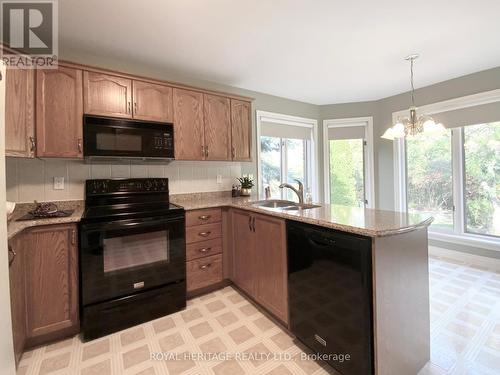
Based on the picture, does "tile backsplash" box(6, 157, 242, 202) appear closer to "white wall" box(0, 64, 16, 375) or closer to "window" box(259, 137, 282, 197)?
"window" box(259, 137, 282, 197)

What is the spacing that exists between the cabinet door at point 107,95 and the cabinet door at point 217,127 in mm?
782

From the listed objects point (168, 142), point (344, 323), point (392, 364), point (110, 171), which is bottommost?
point (392, 364)

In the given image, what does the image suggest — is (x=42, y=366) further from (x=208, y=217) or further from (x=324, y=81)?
(x=324, y=81)

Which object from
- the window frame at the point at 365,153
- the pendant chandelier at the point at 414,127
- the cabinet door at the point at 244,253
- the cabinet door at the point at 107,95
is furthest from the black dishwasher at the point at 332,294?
the window frame at the point at 365,153

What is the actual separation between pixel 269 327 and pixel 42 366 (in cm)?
153

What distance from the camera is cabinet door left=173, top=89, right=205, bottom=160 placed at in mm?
2451

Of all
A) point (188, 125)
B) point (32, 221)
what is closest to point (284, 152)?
point (188, 125)

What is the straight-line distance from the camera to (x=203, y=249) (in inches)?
92.8

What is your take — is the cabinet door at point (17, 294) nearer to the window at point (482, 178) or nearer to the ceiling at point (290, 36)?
the ceiling at point (290, 36)

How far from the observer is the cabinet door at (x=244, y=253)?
84.7 inches

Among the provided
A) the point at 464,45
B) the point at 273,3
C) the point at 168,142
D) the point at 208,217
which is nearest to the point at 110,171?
the point at 168,142

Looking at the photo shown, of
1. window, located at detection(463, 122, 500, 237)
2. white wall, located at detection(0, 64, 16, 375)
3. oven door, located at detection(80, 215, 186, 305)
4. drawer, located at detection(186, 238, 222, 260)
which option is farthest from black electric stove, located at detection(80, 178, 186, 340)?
window, located at detection(463, 122, 500, 237)

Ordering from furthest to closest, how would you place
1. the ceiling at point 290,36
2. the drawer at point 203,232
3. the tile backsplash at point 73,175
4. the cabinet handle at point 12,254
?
1. the drawer at point 203,232
2. the tile backsplash at point 73,175
3. the ceiling at point 290,36
4. the cabinet handle at point 12,254

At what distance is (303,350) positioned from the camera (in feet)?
5.34
